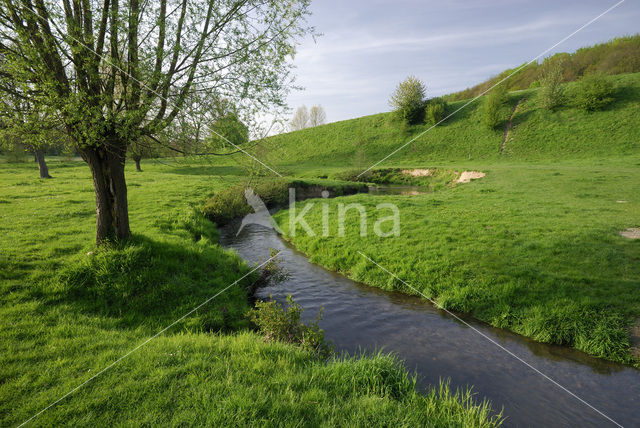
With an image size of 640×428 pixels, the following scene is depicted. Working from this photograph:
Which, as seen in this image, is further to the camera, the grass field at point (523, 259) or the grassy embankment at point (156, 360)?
the grass field at point (523, 259)

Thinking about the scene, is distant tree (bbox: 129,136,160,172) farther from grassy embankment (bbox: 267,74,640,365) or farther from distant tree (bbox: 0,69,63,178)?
grassy embankment (bbox: 267,74,640,365)

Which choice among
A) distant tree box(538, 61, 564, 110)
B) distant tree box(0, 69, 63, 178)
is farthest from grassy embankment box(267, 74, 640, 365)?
distant tree box(538, 61, 564, 110)

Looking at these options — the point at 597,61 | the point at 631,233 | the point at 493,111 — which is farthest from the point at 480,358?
the point at 597,61

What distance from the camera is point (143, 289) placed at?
7605mm

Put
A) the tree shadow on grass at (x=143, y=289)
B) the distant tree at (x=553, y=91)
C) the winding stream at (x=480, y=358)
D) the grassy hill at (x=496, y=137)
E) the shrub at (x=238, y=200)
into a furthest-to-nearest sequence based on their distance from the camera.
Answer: the distant tree at (x=553, y=91)
the grassy hill at (x=496, y=137)
the shrub at (x=238, y=200)
the tree shadow on grass at (x=143, y=289)
the winding stream at (x=480, y=358)

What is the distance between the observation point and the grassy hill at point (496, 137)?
1531 inches

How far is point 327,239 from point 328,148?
48.8 metres

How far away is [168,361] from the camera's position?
191 inches

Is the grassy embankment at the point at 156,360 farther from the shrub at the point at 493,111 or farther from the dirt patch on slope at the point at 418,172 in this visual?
the shrub at the point at 493,111

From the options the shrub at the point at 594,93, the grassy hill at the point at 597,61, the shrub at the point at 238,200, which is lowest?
the shrub at the point at 238,200

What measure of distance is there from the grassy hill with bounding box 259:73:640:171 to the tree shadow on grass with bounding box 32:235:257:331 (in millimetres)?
28279

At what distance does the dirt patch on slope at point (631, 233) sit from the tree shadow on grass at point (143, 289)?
48.0ft

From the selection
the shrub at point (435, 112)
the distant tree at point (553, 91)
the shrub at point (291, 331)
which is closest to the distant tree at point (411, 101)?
the shrub at point (435, 112)

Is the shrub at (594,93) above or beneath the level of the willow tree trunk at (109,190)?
above
